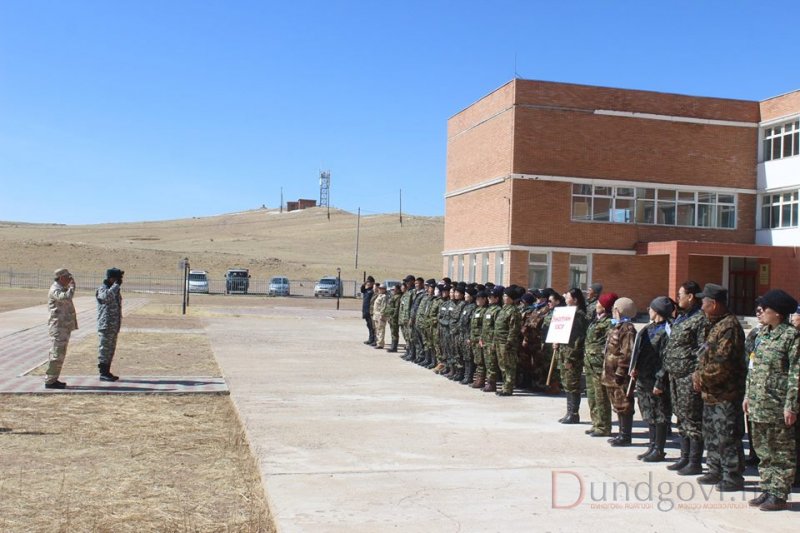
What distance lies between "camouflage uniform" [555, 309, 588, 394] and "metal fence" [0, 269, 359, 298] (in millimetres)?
54381

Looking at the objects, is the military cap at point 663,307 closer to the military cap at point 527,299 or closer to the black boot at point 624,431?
the black boot at point 624,431

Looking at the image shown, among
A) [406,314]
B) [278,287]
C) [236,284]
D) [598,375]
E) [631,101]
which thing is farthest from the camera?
[236,284]

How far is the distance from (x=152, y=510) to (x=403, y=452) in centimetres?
294

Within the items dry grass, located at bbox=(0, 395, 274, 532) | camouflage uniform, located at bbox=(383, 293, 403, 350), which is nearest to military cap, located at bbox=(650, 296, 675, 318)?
dry grass, located at bbox=(0, 395, 274, 532)

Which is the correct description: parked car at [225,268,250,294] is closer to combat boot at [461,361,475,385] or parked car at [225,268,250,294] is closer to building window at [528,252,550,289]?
building window at [528,252,550,289]

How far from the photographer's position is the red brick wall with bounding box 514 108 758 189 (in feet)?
119

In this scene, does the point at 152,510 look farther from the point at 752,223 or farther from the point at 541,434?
the point at 752,223

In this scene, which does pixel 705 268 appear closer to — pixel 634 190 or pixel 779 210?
pixel 779 210

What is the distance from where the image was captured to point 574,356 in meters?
11.0

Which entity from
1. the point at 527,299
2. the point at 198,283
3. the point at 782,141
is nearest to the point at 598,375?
the point at 527,299

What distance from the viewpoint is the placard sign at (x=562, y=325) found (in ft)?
36.1

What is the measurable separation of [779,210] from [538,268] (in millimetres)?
11438

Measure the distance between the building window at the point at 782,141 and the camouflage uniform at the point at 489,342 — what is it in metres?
28.7

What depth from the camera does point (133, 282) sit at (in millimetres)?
73125
